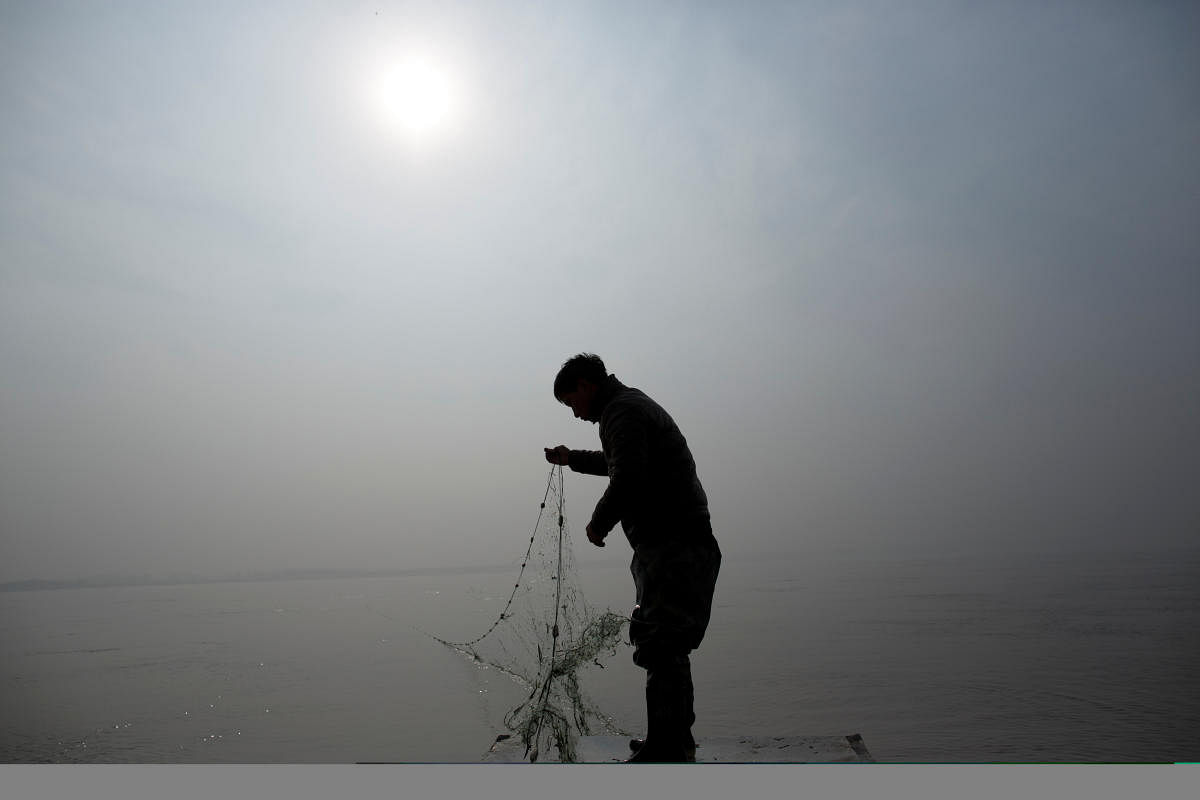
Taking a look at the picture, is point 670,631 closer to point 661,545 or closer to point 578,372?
point 661,545

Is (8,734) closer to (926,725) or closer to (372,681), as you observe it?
(372,681)

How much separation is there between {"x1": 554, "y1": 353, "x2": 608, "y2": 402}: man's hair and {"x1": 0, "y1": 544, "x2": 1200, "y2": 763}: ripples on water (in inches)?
133

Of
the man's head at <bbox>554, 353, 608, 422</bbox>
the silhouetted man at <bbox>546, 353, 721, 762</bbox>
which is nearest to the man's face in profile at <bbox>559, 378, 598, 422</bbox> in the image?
the man's head at <bbox>554, 353, 608, 422</bbox>

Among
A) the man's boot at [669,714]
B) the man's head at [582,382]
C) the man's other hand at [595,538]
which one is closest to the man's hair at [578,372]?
the man's head at [582,382]

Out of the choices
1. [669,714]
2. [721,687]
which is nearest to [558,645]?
[669,714]

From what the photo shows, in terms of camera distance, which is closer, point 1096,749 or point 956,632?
point 1096,749

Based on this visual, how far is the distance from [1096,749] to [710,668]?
4.02 m

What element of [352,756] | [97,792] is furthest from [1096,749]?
[97,792]

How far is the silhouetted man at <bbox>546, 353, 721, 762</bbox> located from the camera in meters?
2.33

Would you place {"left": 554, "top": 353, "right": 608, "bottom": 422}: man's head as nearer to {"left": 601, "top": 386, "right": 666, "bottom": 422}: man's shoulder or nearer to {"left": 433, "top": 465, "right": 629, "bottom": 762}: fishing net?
{"left": 601, "top": 386, "right": 666, "bottom": 422}: man's shoulder

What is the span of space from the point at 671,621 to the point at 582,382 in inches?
38.4

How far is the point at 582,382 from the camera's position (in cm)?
271

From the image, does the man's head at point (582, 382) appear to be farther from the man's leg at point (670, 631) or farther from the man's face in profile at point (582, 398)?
the man's leg at point (670, 631)

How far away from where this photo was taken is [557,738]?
9.71 feet
